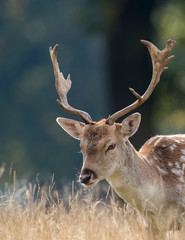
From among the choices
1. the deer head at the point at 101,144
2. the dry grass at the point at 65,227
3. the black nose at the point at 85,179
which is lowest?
the dry grass at the point at 65,227

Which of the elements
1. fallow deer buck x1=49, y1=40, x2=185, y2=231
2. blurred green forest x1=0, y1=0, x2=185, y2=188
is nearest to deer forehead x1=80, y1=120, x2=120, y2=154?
fallow deer buck x1=49, y1=40, x2=185, y2=231

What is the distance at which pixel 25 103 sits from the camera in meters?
28.4

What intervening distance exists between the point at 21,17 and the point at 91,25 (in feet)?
43.2

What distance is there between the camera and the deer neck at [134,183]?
6250 mm

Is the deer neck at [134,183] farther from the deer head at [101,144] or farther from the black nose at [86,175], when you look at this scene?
the black nose at [86,175]

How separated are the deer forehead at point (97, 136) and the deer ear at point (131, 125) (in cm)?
9

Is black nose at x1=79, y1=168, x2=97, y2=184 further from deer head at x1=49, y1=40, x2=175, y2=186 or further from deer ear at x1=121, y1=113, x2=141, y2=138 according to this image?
deer ear at x1=121, y1=113, x2=141, y2=138

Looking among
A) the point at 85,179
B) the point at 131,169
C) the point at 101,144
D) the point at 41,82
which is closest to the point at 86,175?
the point at 85,179

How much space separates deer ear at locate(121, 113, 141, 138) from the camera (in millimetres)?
6367

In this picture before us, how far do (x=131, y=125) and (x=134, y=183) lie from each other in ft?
1.74

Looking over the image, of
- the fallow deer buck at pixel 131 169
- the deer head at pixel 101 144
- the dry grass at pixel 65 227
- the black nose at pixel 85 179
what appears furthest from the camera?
the fallow deer buck at pixel 131 169

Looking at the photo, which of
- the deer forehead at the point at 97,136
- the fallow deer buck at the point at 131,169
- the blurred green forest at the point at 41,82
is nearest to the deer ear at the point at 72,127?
the fallow deer buck at the point at 131,169

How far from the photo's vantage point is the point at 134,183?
248 inches

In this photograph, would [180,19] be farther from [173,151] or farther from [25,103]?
[25,103]
